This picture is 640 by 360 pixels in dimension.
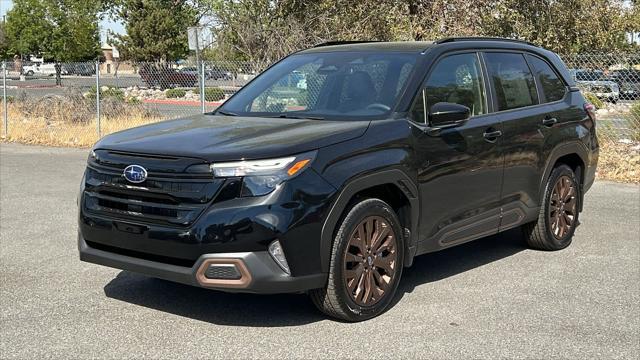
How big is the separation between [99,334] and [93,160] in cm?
111

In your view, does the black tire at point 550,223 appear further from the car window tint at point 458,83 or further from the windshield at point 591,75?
the windshield at point 591,75

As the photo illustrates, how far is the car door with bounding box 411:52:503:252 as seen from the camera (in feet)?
16.4

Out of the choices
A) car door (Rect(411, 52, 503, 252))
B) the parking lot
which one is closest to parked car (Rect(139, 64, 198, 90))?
the parking lot

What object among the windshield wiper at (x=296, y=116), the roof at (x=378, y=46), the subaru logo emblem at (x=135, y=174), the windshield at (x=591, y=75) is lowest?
the subaru logo emblem at (x=135, y=174)

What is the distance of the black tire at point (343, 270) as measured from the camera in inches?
173

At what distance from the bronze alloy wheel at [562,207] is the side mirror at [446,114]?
1861mm

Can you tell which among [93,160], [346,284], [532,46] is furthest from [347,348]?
[532,46]

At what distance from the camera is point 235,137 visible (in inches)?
177

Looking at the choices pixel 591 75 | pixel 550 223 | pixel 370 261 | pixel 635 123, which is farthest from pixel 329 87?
pixel 591 75

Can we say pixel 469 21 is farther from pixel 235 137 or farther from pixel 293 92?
pixel 235 137

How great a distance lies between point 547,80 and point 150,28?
44.4m

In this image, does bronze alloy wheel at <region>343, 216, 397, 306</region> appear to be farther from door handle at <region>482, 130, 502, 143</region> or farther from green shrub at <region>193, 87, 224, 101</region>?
green shrub at <region>193, 87, 224, 101</region>

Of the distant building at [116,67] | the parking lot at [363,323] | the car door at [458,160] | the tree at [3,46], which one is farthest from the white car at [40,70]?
the car door at [458,160]

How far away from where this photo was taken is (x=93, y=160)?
4672mm
